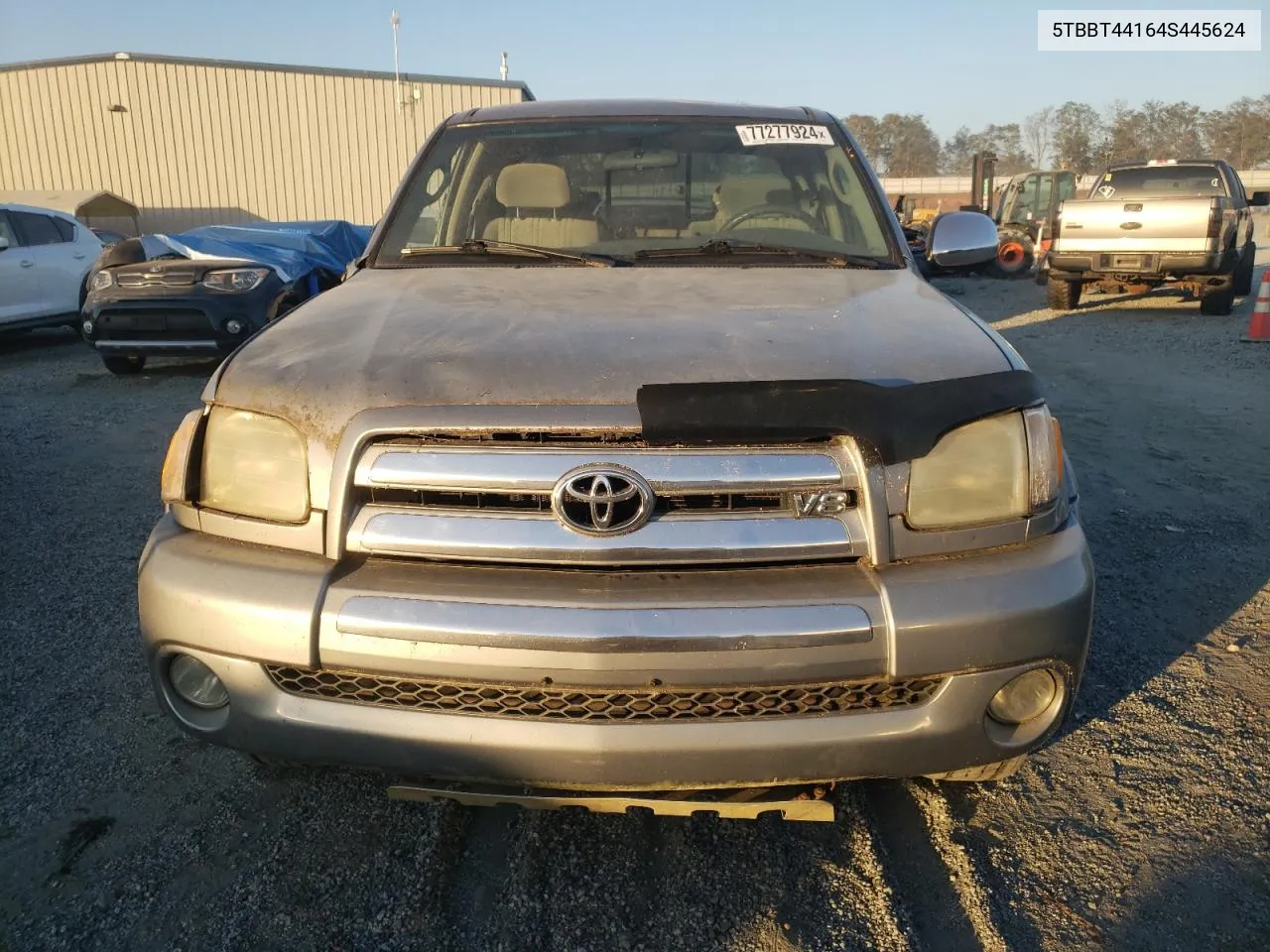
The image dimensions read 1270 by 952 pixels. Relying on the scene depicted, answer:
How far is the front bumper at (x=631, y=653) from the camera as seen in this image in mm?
1755

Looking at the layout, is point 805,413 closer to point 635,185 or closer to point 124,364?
point 635,185

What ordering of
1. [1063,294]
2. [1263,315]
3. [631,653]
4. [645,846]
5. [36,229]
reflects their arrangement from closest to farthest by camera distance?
[631,653] < [645,846] < [1263,315] < [36,229] < [1063,294]

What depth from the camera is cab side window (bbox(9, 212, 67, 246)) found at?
10.8 metres

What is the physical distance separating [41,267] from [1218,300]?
1490 cm

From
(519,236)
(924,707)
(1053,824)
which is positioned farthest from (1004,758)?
(519,236)

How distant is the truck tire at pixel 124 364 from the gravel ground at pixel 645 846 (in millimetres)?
6519

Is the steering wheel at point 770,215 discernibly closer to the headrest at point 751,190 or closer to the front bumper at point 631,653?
the headrest at point 751,190

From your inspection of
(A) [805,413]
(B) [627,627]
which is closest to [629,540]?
(B) [627,627]

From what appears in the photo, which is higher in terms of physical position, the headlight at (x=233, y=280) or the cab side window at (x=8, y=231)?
the cab side window at (x=8, y=231)

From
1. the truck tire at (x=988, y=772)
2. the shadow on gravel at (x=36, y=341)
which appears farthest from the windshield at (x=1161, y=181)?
the shadow on gravel at (x=36, y=341)

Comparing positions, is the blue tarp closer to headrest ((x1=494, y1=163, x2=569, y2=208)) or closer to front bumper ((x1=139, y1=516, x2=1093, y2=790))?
headrest ((x1=494, y1=163, x2=569, y2=208))

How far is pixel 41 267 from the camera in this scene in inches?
429

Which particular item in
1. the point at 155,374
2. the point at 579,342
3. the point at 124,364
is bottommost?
the point at 155,374

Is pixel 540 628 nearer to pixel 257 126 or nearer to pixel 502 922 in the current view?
pixel 502 922
